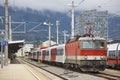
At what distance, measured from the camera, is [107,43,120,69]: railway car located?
44.2 metres

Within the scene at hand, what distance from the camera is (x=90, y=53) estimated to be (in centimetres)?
3812

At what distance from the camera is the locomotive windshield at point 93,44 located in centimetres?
3856

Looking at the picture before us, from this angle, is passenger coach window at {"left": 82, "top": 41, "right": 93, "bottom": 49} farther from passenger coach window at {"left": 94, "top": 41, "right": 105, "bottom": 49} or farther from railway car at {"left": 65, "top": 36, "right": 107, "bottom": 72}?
passenger coach window at {"left": 94, "top": 41, "right": 105, "bottom": 49}

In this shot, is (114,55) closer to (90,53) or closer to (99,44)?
(99,44)

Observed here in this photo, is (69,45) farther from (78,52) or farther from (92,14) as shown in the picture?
(92,14)

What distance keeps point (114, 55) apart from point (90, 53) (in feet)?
27.0

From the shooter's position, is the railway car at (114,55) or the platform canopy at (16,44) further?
the platform canopy at (16,44)

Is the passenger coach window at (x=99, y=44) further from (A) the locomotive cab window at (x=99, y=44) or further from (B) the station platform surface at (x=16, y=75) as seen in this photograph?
(B) the station platform surface at (x=16, y=75)

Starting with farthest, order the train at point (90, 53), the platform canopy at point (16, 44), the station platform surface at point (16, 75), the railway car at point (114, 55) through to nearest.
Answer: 1. the platform canopy at point (16, 44)
2. the railway car at point (114, 55)
3. the train at point (90, 53)
4. the station platform surface at point (16, 75)

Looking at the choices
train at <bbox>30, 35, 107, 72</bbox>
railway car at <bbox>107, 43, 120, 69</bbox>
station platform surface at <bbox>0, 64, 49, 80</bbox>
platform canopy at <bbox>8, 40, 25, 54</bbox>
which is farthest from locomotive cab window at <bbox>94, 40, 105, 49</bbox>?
platform canopy at <bbox>8, 40, 25, 54</bbox>

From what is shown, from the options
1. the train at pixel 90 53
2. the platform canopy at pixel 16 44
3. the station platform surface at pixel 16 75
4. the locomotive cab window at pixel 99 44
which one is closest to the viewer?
the station platform surface at pixel 16 75

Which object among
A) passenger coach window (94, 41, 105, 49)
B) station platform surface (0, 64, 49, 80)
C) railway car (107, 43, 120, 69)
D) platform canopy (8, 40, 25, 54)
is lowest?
station platform surface (0, 64, 49, 80)

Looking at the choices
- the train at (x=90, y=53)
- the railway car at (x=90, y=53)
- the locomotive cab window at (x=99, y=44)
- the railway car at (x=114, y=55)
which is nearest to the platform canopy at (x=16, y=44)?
the railway car at (x=114, y=55)

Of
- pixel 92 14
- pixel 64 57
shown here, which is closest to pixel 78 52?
pixel 64 57
